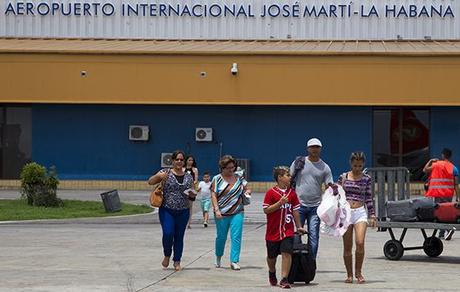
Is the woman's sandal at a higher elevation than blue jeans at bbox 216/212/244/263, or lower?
lower

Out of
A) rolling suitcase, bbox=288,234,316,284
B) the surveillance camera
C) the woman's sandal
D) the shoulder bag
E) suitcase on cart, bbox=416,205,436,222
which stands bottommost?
the woman's sandal

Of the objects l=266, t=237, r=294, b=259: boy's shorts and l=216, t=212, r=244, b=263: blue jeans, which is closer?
l=266, t=237, r=294, b=259: boy's shorts

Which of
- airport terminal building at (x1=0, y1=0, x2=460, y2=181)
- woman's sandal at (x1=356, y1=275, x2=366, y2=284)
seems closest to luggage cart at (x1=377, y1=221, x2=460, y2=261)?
woman's sandal at (x1=356, y1=275, x2=366, y2=284)

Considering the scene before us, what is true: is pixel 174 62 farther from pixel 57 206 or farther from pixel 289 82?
pixel 57 206

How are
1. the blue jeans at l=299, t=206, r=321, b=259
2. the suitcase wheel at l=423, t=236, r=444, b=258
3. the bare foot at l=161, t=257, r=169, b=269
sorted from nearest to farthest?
the blue jeans at l=299, t=206, r=321, b=259, the bare foot at l=161, t=257, r=169, b=269, the suitcase wheel at l=423, t=236, r=444, b=258

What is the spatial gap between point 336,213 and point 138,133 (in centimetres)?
2376

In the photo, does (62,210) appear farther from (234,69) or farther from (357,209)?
(357,209)

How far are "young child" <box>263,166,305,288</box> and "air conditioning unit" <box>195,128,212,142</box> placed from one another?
23.2 m

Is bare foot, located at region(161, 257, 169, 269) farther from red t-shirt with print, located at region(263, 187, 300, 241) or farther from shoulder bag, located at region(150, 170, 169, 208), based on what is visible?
red t-shirt with print, located at region(263, 187, 300, 241)

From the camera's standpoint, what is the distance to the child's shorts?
13.8 metres

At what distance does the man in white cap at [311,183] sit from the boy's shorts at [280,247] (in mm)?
846

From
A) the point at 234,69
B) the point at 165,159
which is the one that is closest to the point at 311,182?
the point at 234,69

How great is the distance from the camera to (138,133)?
122ft

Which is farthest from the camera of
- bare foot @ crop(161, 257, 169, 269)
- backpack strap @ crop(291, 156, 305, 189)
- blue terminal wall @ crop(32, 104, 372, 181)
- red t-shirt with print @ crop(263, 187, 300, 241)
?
blue terminal wall @ crop(32, 104, 372, 181)
